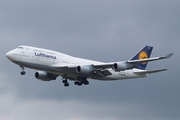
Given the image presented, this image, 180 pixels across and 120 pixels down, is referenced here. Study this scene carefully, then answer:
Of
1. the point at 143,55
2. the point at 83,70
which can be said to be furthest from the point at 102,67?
the point at 143,55

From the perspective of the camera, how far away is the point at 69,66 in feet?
299

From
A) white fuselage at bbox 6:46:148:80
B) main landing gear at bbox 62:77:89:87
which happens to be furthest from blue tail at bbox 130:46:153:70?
white fuselage at bbox 6:46:148:80

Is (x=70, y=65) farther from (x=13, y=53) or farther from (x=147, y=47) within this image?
(x=147, y=47)

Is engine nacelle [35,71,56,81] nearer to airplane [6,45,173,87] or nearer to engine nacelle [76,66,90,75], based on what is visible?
airplane [6,45,173,87]

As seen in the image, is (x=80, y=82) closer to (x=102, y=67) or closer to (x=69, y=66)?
(x=102, y=67)

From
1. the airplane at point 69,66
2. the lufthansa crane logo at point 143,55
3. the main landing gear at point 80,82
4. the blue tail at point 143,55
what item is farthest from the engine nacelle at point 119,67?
the lufthansa crane logo at point 143,55

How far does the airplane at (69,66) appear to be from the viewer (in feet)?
291

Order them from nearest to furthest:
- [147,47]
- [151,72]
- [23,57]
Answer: [23,57] → [151,72] → [147,47]

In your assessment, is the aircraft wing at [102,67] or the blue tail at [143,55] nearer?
the aircraft wing at [102,67]

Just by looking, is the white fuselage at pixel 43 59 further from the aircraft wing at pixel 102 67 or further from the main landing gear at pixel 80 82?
the main landing gear at pixel 80 82

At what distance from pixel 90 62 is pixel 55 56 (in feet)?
23.8

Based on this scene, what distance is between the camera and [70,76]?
95.6 meters

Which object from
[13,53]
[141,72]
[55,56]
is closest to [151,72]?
[141,72]

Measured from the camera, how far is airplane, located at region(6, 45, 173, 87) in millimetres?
88688
